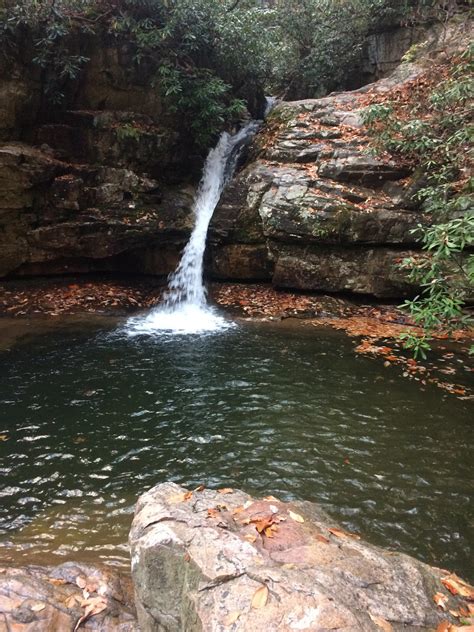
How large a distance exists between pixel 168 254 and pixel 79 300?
8.22ft

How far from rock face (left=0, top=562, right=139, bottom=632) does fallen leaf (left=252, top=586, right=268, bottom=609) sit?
1049 millimetres

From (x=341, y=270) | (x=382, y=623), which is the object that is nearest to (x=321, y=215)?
(x=341, y=270)

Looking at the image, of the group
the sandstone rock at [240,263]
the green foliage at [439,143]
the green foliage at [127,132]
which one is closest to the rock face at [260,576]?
the green foliage at [439,143]

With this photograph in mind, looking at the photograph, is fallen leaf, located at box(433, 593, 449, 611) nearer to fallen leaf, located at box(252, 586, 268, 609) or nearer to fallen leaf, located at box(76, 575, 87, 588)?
fallen leaf, located at box(252, 586, 268, 609)

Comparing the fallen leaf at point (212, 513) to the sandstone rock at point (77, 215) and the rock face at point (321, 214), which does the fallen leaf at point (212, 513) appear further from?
the sandstone rock at point (77, 215)

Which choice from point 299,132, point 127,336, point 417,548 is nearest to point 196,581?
point 417,548

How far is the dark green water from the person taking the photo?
12.3ft

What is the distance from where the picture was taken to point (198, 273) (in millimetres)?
10750

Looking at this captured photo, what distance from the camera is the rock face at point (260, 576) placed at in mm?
1997

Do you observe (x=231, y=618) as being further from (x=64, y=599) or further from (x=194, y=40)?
(x=194, y=40)

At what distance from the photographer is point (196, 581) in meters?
2.20

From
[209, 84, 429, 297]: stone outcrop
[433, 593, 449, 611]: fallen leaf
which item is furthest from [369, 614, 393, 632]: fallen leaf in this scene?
[209, 84, 429, 297]: stone outcrop

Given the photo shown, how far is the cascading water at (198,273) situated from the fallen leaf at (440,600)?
262 inches

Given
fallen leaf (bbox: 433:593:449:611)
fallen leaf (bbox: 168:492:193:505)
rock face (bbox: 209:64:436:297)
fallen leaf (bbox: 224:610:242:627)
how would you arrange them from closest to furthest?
fallen leaf (bbox: 224:610:242:627), fallen leaf (bbox: 433:593:449:611), fallen leaf (bbox: 168:492:193:505), rock face (bbox: 209:64:436:297)
